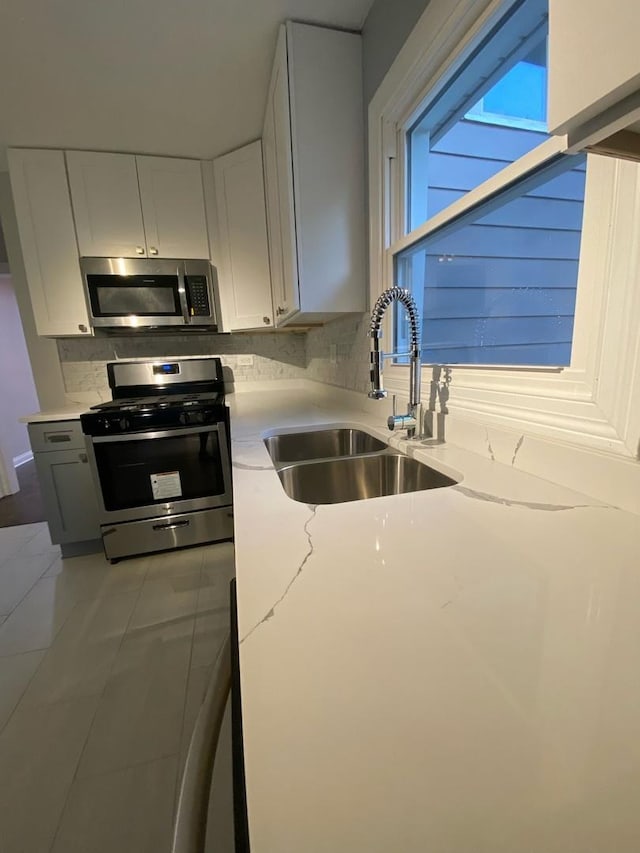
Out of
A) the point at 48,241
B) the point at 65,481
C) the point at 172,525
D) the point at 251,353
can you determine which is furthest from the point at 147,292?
the point at 172,525

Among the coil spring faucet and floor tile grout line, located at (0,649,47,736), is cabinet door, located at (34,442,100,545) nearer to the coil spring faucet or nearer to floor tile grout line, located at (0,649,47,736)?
floor tile grout line, located at (0,649,47,736)

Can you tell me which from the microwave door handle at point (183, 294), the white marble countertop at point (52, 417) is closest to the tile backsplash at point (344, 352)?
the microwave door handle at point (183, 294)

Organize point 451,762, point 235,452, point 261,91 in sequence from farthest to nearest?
point 261,91
point 235,452
point 451,762

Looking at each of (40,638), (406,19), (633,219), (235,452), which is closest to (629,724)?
(633,219)

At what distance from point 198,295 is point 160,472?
126 centimetres

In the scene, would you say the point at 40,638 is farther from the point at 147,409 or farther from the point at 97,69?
the point at 97,69

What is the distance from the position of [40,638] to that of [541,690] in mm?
2069

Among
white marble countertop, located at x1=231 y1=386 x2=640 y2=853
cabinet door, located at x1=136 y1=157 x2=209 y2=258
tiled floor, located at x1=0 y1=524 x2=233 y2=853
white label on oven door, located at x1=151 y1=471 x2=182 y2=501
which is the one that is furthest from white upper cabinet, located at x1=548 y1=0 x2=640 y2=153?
cabinet door, located at x1=136 y1=157 x2=209 y2=258

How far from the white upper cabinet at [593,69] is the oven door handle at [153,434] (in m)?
2.11

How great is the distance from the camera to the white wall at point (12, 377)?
176 inches

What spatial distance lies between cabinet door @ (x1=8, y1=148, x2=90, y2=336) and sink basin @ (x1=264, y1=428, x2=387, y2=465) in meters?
1.83

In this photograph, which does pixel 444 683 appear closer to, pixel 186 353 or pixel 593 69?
pixel 593 69

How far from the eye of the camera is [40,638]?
1.60 metres

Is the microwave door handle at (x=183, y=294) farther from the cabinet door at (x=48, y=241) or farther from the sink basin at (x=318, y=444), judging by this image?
the sink basin at (x=318, y=444)
